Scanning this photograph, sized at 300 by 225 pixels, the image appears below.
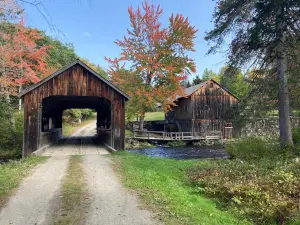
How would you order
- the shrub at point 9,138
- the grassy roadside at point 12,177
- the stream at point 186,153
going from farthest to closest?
the stream at point 186,153 → the shrub at point 9,138 → the grassy roadside at point 12,177

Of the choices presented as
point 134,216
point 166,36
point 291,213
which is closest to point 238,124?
point 291,213

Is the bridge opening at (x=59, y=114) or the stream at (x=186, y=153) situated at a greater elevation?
the bridge opening at (x=59, y=114)

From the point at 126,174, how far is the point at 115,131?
6.79 m

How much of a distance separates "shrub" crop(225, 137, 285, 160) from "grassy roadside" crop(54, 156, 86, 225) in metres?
8.05

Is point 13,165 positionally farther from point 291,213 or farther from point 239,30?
point 239,30

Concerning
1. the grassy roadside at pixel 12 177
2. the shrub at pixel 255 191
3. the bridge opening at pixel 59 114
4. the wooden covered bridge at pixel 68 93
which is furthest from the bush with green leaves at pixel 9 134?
the shrub at pixel 255 191

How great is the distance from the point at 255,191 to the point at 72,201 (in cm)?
456

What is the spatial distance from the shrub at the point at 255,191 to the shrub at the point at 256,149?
2.89m

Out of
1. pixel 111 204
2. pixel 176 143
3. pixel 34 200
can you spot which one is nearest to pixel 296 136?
pixel 111 204

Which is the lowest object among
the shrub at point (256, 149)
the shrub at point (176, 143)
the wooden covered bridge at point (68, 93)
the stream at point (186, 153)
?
the stream at point (186, 153)

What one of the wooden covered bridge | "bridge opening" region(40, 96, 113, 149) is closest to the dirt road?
the wooden covered bridge

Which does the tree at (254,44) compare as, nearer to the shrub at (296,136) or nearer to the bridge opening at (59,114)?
the shrub at (296,136)

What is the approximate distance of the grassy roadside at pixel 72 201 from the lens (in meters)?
4.87

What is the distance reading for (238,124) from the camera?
50.0 ft
